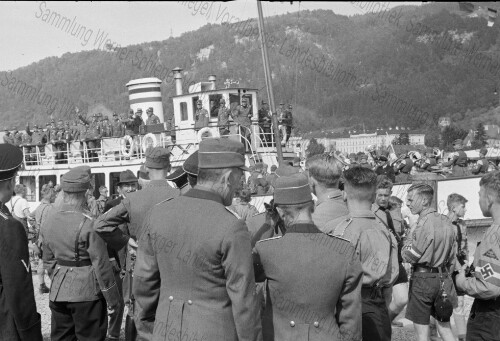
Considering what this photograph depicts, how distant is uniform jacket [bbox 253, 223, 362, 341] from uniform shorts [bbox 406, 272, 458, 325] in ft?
8.12

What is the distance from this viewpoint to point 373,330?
411 cm

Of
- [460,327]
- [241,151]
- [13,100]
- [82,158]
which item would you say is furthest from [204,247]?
[13,100]

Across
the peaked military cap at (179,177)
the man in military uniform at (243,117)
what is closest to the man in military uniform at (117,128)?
the man in military uniform at (243,117)

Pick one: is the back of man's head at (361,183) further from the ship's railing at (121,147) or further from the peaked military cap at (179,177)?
the ship's railing at (121,147)

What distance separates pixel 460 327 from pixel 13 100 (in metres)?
127

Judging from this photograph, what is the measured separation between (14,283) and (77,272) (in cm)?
178

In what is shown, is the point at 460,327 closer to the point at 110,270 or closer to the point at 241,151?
the point at 110,270

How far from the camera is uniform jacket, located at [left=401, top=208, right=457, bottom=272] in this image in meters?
5.54

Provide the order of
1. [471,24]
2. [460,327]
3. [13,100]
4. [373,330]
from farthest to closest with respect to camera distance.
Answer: [471,24] → [13,100] → [460,327] → [373,330]

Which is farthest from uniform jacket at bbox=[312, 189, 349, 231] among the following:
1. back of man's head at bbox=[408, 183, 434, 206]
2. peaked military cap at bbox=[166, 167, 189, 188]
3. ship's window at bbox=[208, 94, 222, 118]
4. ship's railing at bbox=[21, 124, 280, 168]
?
ship's window at bbox=[208, 94, 222, 118]

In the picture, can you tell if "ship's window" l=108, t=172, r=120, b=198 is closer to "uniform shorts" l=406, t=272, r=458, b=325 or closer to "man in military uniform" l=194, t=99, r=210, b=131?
"man in military uniform" l=194, t=99, r=210, b=131

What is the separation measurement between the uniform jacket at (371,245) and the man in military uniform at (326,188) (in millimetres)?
145

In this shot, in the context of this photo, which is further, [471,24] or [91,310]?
[471,24]

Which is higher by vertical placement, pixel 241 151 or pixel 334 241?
pixel 241 151
